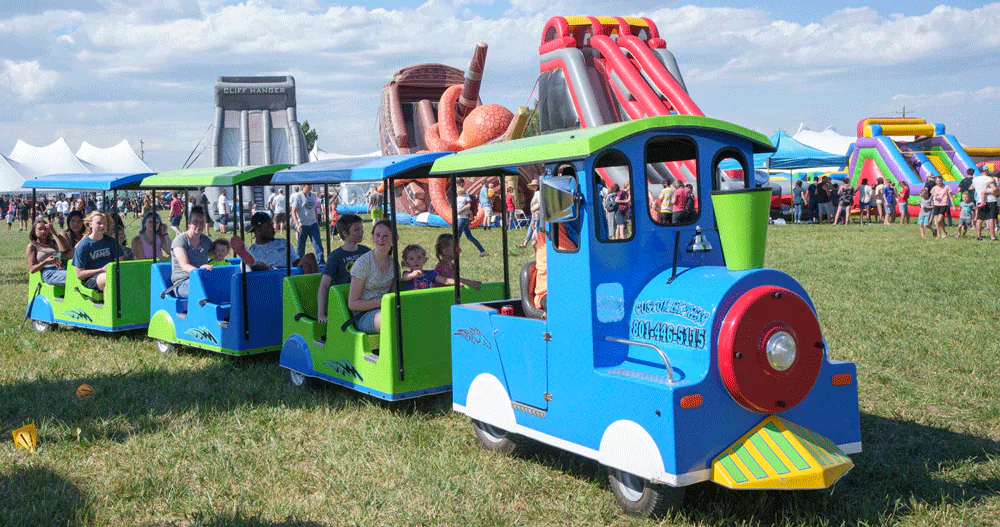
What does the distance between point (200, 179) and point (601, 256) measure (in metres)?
4.85

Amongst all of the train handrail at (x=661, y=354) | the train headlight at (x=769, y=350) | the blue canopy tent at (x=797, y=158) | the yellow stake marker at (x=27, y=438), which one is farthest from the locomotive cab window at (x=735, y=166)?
the blue canopy tent at (x=797, y=158)

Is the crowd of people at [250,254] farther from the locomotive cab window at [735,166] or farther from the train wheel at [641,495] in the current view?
the train wheel at [641,495]

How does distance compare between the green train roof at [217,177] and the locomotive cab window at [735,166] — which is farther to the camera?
the green train roof at [217,177]

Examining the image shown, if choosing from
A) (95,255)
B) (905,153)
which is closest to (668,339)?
(95,255)

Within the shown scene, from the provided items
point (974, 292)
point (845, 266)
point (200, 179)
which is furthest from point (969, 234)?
point (200, 179)

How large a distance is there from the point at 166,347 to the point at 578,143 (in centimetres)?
573

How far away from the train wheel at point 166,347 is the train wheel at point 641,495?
551cm

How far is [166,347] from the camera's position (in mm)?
8656

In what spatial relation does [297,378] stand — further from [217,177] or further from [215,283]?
[217,177]

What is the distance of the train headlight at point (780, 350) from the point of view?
414cm

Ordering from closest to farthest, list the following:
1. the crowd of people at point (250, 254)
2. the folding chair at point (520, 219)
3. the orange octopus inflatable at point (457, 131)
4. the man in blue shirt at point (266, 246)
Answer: the crowd of people at point (250, 254) → the man in blue shirt at point (266, 246) → the orange octopus inflatable at point (457, 131) → the folding chair at point (520, 219)

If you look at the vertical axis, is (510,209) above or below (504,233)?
above

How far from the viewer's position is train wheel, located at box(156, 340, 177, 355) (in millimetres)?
8617

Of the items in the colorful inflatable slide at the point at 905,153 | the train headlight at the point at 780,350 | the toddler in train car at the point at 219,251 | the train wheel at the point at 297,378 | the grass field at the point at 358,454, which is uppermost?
the colorful inflatable slide at the point at 905,153
